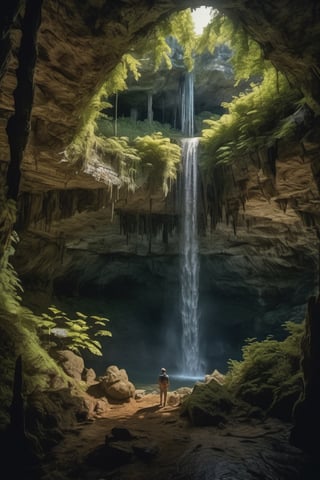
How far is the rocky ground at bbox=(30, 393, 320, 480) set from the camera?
17.7 ft

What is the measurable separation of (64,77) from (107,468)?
744 cm

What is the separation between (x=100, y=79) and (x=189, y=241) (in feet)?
36.6

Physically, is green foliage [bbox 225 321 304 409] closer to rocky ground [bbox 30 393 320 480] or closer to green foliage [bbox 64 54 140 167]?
rocky ground [bbox 30 393 320 480]

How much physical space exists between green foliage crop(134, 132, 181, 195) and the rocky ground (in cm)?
948

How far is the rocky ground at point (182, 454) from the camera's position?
5383mm

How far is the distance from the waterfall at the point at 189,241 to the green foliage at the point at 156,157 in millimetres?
1097

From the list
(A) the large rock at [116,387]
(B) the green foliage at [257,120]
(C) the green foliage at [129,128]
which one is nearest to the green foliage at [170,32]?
(B) the green foliage at [257,120]

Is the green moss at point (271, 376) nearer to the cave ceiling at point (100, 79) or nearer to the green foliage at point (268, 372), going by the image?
the green foliage at point (268, 372)

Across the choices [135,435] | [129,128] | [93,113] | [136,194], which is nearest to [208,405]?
[135,435]

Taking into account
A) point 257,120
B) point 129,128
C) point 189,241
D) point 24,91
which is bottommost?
point 24,91

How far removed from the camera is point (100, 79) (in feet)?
27.6

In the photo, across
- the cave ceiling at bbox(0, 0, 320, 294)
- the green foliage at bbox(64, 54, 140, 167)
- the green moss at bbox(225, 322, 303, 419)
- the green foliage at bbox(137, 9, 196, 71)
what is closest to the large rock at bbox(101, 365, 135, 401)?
the green moss at bbox(225, 322, 303, 419)

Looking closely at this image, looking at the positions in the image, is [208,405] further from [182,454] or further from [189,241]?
[189,241]

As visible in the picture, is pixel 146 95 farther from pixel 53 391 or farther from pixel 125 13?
pixel 53 391
